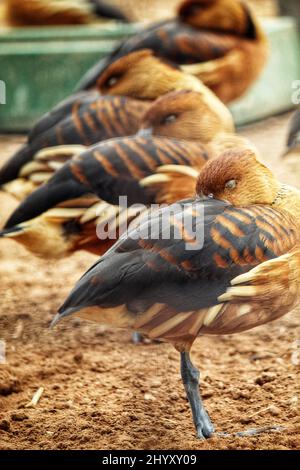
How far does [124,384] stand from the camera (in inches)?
126

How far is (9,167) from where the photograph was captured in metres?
4.01

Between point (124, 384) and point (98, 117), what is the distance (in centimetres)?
128

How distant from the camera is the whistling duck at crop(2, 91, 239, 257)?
11.1ft

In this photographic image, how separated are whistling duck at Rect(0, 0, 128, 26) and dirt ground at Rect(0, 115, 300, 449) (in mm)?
3417

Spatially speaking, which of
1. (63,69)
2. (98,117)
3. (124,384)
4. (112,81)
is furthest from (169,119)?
(63,69)

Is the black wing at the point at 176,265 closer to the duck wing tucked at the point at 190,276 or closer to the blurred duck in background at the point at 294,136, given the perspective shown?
the duck wing tucked at the point at 190,276

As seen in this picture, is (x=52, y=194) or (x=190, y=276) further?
(x=52, y=194)

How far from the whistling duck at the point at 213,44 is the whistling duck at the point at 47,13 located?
248 centimetres

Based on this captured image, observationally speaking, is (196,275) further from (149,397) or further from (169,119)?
(169,119)

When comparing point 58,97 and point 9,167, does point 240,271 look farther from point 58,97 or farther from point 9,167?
point 58,97

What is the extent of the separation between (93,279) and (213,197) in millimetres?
424

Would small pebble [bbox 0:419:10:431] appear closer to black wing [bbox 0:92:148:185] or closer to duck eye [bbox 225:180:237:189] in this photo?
duck eye [bbox 225:180:237:189]

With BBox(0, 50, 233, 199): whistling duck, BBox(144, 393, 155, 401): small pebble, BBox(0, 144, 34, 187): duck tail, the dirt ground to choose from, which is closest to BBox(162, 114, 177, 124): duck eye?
BBox(0, 50, 233, 199): whistling duck
